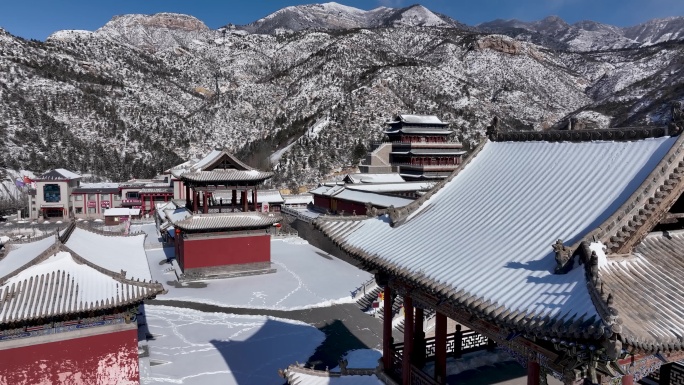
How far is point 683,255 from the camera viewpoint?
Answer: 6.47 m

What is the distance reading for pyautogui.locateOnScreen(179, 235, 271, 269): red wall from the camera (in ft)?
90.6

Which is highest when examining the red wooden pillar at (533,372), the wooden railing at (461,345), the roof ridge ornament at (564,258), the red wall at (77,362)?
the roof ridge ornament at (564,258)

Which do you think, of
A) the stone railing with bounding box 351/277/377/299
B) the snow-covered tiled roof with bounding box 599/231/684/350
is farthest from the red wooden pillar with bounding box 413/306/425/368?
the stone railing with bounding box 351/277/377/299

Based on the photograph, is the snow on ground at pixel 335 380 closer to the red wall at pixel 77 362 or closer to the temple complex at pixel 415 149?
the red wall at pixel 77 362

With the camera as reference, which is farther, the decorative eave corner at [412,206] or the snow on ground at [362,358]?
the snow on ground at [362,358]

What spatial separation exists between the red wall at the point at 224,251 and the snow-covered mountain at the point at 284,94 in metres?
44.2

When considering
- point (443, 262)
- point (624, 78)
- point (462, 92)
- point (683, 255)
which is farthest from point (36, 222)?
point (624, 78)

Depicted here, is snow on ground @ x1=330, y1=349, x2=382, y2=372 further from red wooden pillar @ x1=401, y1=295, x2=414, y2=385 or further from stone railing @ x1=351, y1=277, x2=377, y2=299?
red wooden pillar @ x1=401, y1=295, x2=414, y2=385

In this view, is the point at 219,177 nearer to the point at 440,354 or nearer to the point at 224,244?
the point at 224,244

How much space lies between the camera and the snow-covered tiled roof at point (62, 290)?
1182cm

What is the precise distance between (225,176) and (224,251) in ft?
16.2

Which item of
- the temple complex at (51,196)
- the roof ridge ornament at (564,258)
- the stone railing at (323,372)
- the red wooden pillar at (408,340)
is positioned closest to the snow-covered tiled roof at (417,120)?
the temple complex at (51,196)

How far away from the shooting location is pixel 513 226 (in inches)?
310

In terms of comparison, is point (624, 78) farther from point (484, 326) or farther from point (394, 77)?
point (484, 326)
